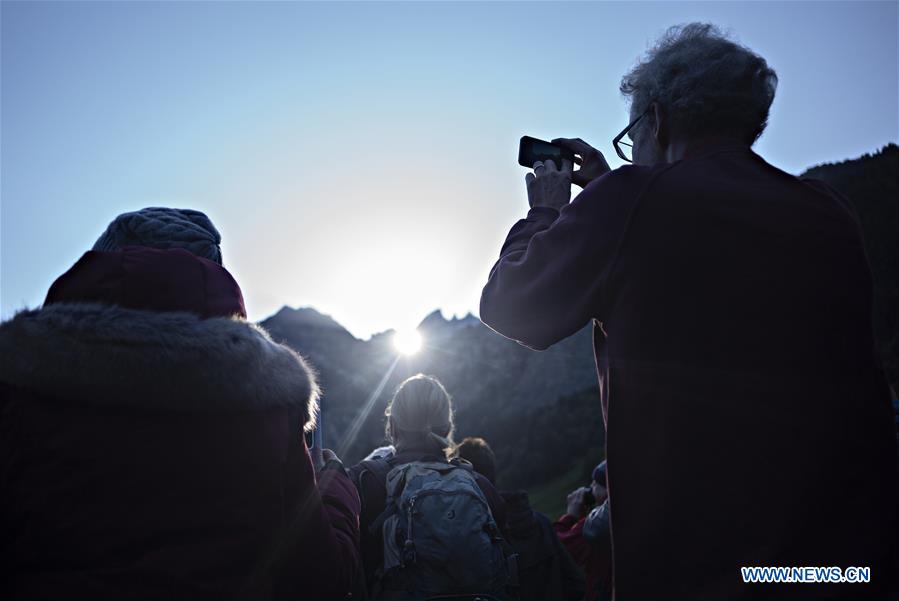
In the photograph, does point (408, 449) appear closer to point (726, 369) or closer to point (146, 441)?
point (146, 441)

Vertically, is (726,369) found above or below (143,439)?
above

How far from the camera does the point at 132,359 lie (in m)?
1.68

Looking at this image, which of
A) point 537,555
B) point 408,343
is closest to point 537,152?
point 537,555

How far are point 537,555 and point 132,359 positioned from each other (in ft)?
10.8

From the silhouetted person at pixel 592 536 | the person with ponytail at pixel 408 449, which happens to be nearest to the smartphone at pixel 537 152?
the person with ponytail at pixel 408 449

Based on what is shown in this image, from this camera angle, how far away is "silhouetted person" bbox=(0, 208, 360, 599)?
5.30 ft

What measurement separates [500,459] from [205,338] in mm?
47702

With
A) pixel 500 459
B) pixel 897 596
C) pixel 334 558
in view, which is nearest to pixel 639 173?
pixel 897 596

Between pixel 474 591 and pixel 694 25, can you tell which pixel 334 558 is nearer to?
pixel 474 591

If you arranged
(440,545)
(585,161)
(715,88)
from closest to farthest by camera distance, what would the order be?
(715,88) → (585,161) → (440,545)

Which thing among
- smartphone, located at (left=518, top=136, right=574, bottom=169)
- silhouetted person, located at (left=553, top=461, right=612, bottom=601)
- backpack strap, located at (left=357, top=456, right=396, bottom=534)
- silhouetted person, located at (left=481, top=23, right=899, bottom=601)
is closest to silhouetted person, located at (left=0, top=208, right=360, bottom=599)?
silhouetted person, located at (left=481, top=23, right=899, bottom=601)

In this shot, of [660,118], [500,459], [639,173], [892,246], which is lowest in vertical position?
[500,459]

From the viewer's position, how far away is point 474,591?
323cm

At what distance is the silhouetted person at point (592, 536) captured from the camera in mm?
4738
